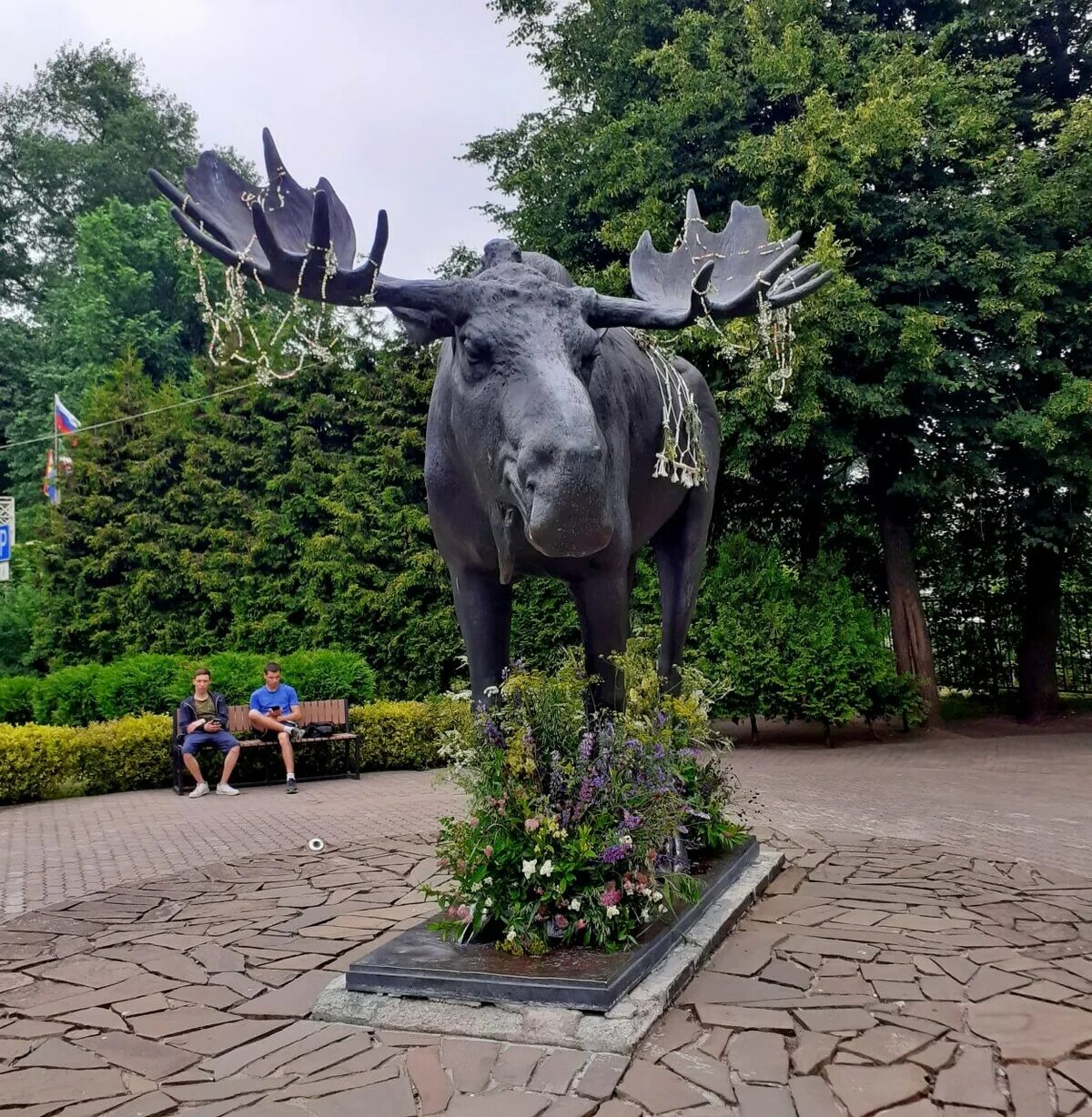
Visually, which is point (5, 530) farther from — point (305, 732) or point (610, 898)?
point (610, 898)

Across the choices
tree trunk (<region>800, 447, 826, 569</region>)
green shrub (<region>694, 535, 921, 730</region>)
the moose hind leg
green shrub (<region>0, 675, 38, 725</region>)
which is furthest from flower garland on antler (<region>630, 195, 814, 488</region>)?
green shrub (<region>0, 675, 38, 725</region>)

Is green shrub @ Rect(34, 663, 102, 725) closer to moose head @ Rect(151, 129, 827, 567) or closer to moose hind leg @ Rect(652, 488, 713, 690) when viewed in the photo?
moose hind leg @ Rect(652, 488, 713, 690)

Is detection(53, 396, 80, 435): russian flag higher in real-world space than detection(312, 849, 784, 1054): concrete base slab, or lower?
higher

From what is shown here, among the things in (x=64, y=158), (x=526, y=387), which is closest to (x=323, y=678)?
(x=526, y=387)

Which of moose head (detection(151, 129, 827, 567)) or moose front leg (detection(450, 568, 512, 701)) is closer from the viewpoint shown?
moose head (detection(151, 129, 827, 567))

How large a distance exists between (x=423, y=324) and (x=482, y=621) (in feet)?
4.23

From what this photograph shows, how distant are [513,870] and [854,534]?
1193cm

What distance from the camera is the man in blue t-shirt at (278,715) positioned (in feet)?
30.0

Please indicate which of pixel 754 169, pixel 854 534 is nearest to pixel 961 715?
pixel 854 534

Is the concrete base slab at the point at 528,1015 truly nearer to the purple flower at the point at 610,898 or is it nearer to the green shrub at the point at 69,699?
the purple flower at the point at 610,898

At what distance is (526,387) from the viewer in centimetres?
275

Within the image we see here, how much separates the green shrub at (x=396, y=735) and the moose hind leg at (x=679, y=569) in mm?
5912

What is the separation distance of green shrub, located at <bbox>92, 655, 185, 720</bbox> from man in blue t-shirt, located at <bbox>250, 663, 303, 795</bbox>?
1.96 meters

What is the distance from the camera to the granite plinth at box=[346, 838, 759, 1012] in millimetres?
2676
